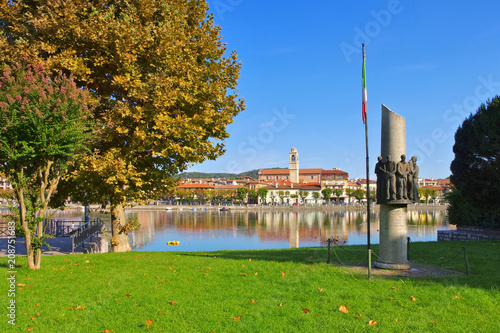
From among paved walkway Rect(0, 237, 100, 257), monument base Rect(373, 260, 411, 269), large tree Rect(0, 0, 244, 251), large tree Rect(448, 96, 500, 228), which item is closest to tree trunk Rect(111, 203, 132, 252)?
large tree Rect(0, 0, 244, 251)

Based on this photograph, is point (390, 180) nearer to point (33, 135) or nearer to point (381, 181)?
point (381, 181)

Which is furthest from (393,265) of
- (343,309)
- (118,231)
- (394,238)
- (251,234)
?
(251,234)

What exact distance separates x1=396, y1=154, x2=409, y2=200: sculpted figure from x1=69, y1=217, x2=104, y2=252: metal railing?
12.5m

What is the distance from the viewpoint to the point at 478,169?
25469 mm

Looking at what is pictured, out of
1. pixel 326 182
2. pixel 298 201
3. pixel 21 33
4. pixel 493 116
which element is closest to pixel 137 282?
pixel 21 33

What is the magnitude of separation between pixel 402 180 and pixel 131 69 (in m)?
8.94

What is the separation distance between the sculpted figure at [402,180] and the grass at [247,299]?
2.20 m

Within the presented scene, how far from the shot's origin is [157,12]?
1370 cm

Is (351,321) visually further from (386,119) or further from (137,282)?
(386,119)

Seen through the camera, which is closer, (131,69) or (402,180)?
(402,180)

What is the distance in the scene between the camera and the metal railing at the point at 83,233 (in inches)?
639

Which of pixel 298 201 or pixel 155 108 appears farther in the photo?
pixel 298 201

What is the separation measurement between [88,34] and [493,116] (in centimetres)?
2400

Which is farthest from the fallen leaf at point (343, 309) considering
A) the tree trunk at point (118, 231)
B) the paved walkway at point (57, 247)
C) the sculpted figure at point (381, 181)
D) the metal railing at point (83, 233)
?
the paved walkway at point (57, 247)
